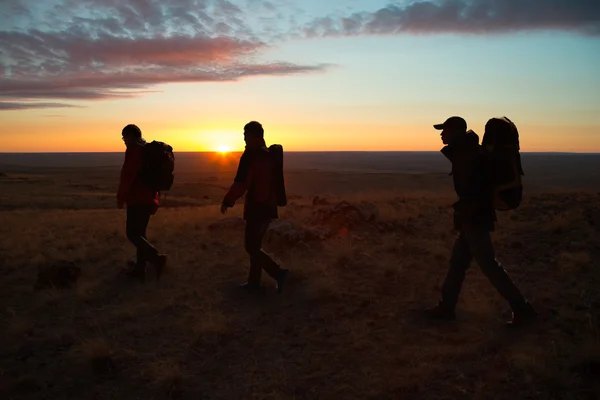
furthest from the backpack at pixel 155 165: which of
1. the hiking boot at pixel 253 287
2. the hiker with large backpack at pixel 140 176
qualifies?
the hiking boot at pixel 253 287

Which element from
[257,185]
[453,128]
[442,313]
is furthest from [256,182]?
[442,313]

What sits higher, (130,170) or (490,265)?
(130,170)

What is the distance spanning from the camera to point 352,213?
11.8m

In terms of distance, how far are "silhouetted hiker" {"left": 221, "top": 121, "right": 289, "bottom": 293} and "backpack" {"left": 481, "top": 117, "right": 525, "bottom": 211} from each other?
2.65 m

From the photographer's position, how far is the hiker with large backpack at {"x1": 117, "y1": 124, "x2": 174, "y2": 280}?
6.94 m

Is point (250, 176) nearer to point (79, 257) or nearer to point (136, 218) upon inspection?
point (136, 218)

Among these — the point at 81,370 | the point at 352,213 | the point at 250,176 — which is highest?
the point at 250,176

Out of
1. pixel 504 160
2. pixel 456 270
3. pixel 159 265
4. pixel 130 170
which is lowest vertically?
pixel 159 265

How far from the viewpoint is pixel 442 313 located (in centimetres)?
577

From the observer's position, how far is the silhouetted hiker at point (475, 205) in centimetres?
505

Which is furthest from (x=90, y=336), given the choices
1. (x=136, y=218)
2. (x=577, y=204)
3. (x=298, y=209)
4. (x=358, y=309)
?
(x=577, y=204)

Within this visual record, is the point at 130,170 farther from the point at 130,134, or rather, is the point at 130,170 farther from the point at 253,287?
the point at 253,287

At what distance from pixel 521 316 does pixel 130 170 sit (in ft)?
17.5

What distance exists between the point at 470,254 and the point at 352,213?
630 cm
